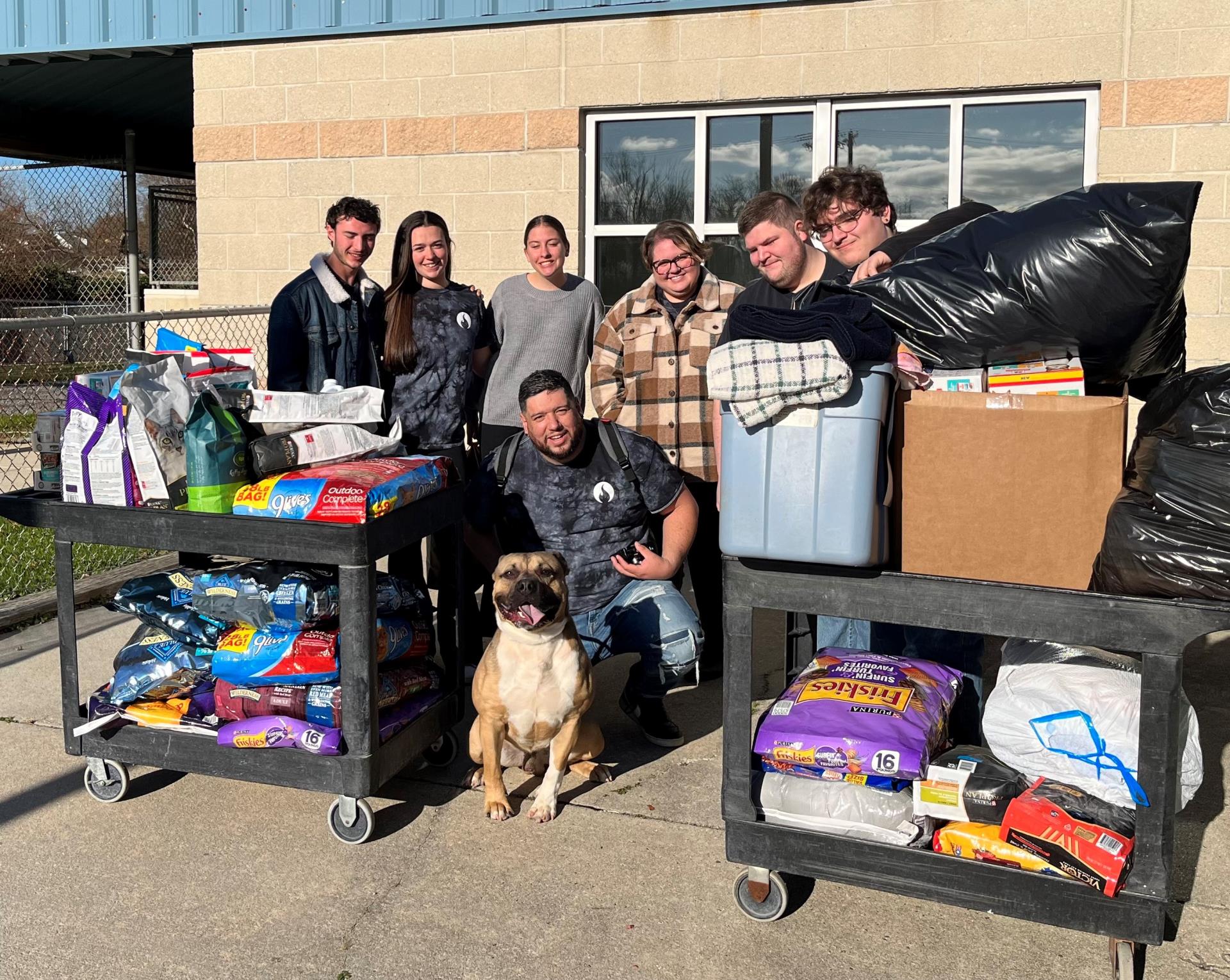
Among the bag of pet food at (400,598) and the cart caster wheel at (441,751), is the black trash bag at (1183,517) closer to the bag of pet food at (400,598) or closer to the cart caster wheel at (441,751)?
the bag of pet food at (400,598)

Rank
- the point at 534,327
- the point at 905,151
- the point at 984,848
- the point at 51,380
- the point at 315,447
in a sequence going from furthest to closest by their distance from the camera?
the point at 51,380 → the point at 905,151 → the point at 534,327 → the point at 315,447 → the point at 984,848

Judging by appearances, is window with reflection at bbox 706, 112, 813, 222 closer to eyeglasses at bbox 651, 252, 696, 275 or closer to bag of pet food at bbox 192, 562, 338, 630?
eyeglasses at bbox 651, 252, 696, 275

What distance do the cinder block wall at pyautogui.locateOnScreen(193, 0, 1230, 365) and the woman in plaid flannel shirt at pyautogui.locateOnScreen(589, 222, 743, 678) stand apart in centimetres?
332

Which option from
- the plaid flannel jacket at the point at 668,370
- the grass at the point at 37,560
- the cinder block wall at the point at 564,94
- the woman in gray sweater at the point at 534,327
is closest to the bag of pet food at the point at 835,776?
the plaid flannel jacket at the point at 668,370

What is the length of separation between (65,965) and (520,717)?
1405mm

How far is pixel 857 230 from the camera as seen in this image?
4.09 m

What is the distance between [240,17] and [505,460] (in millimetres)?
6015

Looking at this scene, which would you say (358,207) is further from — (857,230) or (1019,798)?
(1019,798)

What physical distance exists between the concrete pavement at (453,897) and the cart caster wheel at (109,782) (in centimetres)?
4

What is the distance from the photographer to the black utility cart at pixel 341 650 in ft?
10.9

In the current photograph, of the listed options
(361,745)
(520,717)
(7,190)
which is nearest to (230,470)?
(361,745)

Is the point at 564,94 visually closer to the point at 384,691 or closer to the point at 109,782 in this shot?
the point at 384,691

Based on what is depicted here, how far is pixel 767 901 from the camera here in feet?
9.86

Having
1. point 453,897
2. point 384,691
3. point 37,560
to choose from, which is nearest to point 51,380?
point 37,560
